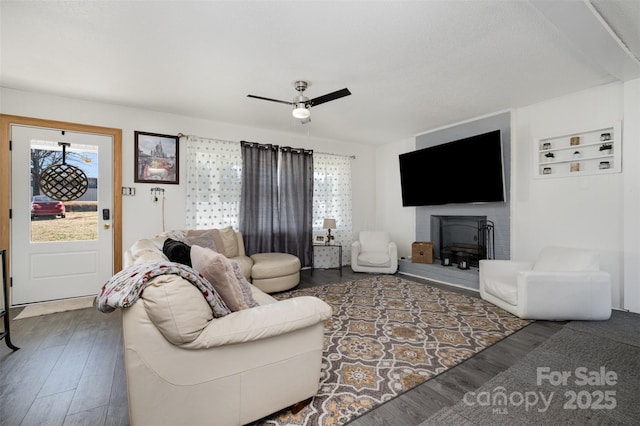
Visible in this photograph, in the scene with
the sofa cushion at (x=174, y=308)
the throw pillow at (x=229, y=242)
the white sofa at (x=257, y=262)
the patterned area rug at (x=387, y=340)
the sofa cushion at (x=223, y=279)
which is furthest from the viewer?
the throw pillow at (x=229, y=242)

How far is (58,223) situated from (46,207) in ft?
0.77

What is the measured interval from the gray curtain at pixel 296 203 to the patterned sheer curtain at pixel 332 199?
0.83 feet

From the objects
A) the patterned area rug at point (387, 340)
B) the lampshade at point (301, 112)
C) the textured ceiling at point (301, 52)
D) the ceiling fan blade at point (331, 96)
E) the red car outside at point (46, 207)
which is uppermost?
the textured ceiling at point (301, 52)

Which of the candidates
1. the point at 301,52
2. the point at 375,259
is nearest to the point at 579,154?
the point at 375,259

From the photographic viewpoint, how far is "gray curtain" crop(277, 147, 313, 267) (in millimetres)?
5137

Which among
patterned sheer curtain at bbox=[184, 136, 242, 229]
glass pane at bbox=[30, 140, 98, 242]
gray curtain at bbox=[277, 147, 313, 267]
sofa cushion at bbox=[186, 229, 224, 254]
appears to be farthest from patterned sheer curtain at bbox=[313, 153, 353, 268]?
glass pane at bbox=[30, 140, 98, 242]

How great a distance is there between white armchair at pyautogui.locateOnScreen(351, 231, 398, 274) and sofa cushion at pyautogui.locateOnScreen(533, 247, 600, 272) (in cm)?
213

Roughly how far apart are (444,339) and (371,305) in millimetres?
1020

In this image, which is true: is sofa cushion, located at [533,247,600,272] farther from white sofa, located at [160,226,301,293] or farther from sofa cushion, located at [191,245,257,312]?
sofa cushion, located at [191,245,257,312]

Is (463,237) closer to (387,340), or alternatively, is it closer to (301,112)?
(387,340)

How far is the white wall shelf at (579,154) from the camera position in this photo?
10.9ft

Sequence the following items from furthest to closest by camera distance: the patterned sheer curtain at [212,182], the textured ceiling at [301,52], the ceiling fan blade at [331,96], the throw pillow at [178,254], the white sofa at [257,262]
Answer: the patterned sheer curtain at [212,182]
the white sofa at [257,262]
the ceiling fan blade at [331,96]
the throw pillow at [178,254]
the textured ceiling at [301,52]

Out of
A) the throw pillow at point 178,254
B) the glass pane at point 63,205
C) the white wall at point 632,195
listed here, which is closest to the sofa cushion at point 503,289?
the white wall at point 632,195

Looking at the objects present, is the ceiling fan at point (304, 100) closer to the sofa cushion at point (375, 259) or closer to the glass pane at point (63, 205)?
the glass pane at point (63, 205)
